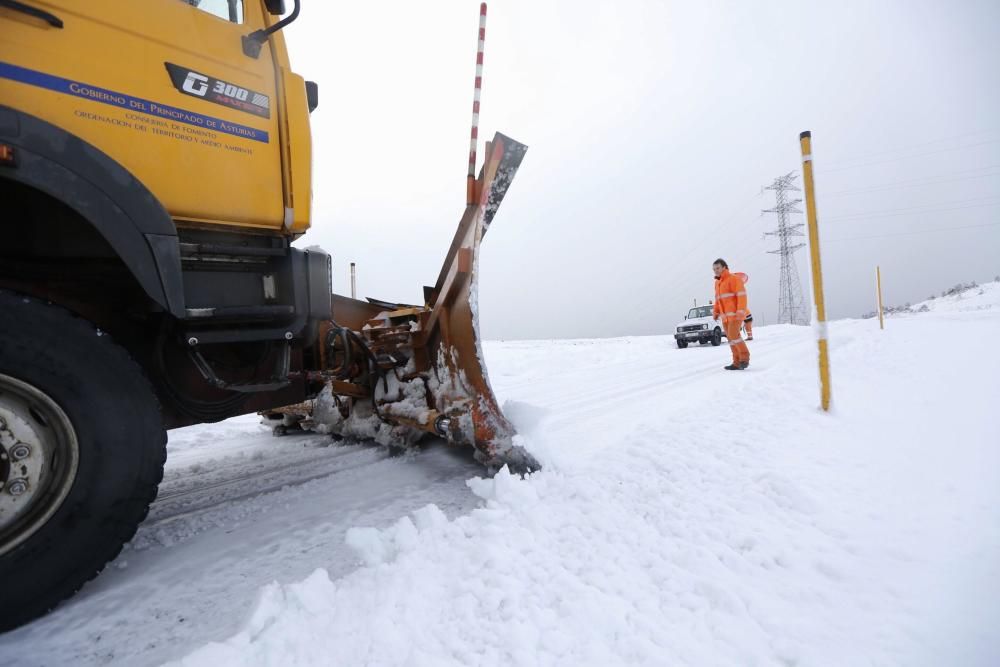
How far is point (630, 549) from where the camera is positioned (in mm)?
1650

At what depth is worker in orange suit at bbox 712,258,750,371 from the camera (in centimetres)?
623

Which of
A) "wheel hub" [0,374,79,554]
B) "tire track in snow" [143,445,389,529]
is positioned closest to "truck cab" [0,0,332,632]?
"wheel hub" [0,374,79,554]

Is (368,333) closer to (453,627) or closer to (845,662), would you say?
(453,627)

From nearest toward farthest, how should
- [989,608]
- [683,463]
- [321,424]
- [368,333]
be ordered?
1. [989,608]
2. [683,463]
3. [368,333]
4. [321,424]

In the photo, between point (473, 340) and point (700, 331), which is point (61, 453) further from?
point (700, 331)

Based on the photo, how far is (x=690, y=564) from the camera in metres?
1.54

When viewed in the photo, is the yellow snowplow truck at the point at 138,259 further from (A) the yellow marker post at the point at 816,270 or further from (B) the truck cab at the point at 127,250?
(A) the yellow marker post at the point at 816,270

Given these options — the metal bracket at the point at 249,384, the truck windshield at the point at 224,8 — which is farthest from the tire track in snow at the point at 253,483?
the truck windshield at the point at 224,8

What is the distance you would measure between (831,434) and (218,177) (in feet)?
12.3

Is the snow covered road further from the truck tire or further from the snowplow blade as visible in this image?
the snowplow blade

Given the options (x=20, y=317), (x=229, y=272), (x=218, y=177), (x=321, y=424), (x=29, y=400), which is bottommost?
(x=321, y=424)

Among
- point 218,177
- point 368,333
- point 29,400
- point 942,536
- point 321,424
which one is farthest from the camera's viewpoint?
point 321,424

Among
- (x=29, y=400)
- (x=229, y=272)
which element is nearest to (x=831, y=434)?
(x=229, y=272)

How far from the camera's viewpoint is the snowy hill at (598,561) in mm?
1213
